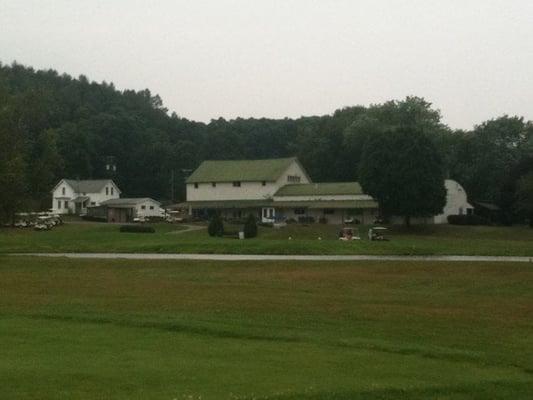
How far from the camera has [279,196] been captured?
358ft

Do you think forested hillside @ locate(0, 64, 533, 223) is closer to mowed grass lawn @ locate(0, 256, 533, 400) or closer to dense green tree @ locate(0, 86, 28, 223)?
dense green tree @ locate(0, 86, 28, 223)

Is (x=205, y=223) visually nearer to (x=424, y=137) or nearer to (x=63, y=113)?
(x=424, y=137)

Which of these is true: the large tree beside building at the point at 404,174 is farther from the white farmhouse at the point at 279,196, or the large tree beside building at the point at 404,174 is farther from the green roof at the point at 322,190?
the green roof at the point at 322,190

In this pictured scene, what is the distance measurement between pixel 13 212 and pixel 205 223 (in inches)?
1470

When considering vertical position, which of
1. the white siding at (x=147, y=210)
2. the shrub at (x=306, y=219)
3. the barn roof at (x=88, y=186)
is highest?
the barn roof at (x=88, y=186)

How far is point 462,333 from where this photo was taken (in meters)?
21.6

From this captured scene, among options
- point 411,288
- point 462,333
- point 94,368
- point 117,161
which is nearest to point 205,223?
point 117,161

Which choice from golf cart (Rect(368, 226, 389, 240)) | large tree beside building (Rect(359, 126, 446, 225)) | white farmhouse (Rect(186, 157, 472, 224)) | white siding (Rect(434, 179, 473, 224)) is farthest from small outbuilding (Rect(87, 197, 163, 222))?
golf cart (Rect(368, 226, 389, 240))

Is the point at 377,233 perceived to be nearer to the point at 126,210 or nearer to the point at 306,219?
the point at 306,219

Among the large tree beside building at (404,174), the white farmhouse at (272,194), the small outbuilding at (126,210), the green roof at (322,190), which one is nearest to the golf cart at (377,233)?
the large tree beside building at (404,174)

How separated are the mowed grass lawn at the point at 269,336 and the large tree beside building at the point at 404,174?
45.8 metres

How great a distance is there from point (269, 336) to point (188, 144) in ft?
479

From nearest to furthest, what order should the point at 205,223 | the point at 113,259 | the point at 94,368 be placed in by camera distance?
the point at 94,368
the point at 113,259
the point at 205,223

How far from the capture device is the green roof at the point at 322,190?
104188 mm
